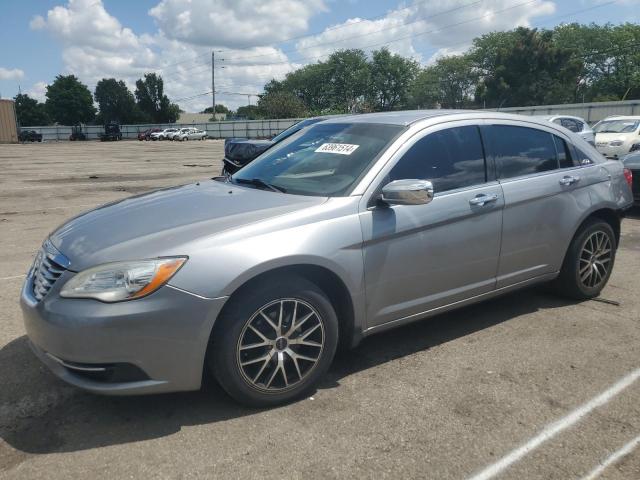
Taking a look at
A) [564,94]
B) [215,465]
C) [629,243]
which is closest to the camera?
[215,465]

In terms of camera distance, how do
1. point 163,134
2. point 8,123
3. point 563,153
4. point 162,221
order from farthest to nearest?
point 163,134 < point 8,123 < point 563,153 < point 162,221

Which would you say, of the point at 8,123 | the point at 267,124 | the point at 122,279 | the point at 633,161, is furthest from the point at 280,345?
the point at 267,124

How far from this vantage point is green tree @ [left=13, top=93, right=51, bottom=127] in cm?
9931

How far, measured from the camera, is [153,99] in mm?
94750

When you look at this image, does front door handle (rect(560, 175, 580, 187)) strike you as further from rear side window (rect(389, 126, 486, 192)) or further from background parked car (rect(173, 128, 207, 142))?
background parked car (rect(173, 128, 207, 142))

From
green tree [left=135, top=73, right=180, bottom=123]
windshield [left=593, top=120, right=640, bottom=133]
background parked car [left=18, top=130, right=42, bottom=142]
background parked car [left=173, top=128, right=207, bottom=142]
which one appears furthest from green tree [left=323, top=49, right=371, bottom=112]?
windshield [left=593, top=120, right=640, bottom=133]

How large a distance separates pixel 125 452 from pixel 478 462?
5.54 ft

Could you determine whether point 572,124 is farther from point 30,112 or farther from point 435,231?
point 30,112

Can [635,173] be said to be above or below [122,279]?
above

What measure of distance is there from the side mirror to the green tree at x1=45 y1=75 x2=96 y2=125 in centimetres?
10349

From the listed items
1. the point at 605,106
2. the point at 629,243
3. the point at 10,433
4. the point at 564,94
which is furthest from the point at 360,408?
the point at 564,94

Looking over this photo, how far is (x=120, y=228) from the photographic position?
10.4 ft

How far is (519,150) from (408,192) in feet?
5.03

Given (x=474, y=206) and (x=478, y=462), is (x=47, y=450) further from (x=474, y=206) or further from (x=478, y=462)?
(x=474, y=206)
